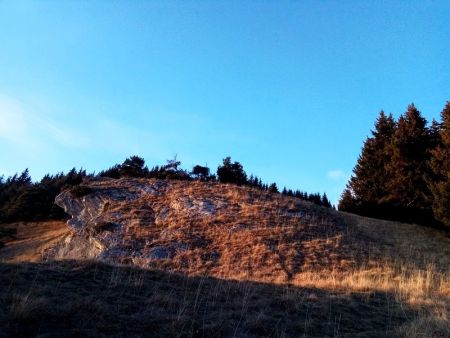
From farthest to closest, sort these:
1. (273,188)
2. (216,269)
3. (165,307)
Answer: (273,188), (216,269), (165,307)

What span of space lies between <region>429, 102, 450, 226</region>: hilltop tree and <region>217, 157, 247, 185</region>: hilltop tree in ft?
51.2

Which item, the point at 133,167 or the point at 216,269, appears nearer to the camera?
the point at 216,269

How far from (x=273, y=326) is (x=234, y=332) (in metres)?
0.72

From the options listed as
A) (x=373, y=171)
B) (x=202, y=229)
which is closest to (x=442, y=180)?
(x=373, y=171)

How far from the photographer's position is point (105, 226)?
22.8 metres

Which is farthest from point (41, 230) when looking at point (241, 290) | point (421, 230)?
point (241, 290)

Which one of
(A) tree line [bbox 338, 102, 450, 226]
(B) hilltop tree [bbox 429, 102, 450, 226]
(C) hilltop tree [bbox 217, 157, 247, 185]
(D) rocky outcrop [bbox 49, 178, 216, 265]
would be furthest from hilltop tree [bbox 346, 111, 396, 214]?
(D) rocky outcrop [bbox 49, 178, 216, 265]

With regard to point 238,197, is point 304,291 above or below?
below

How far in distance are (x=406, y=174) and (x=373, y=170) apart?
4.26 m

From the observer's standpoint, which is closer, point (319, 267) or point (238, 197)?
point (319, 267)

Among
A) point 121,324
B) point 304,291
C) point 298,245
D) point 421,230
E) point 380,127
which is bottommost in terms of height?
point 121,324

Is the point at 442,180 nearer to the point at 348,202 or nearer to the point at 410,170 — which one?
the point at 410,170

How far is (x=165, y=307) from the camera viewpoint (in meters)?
5.96

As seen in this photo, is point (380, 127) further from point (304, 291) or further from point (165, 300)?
point (165, 300)
